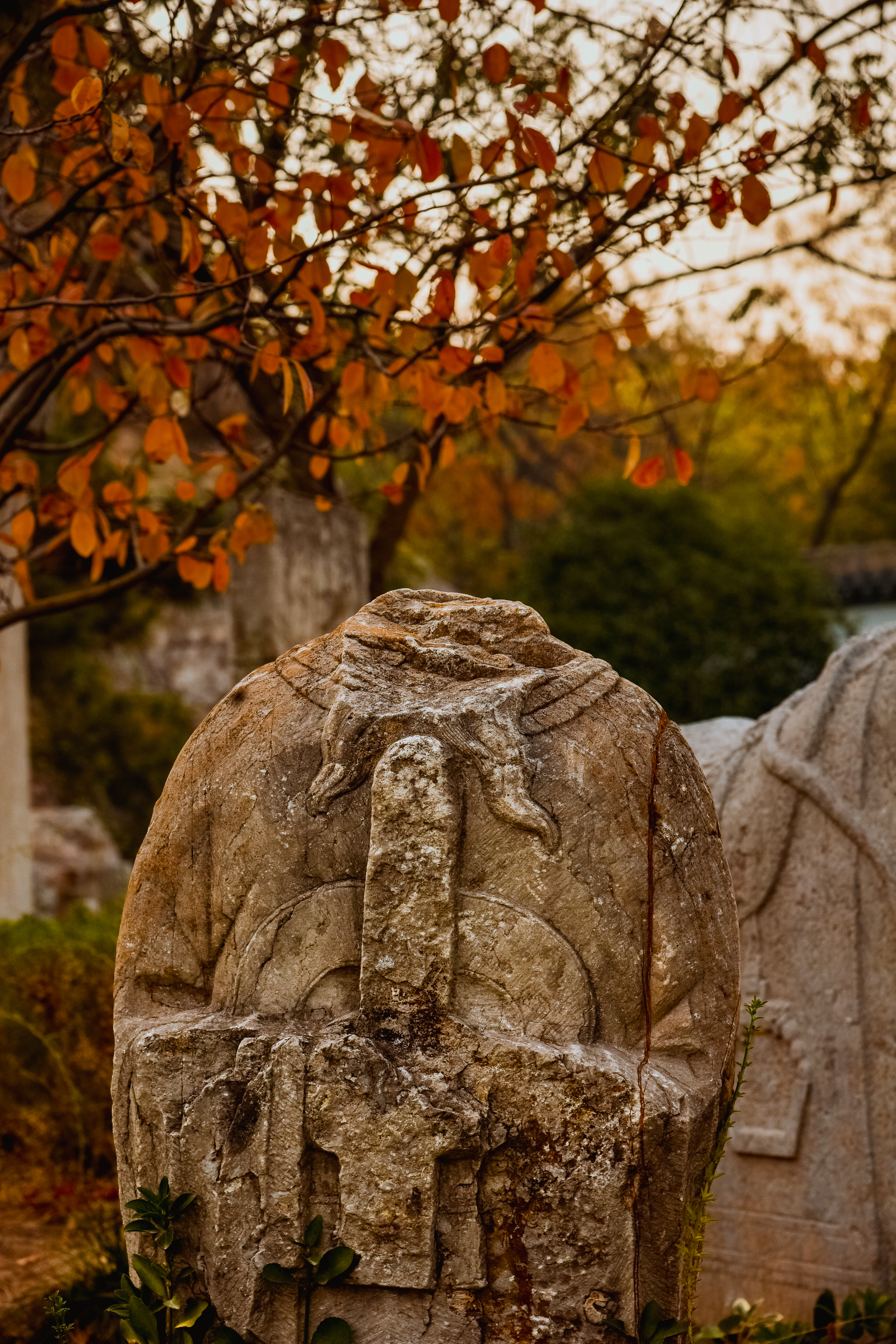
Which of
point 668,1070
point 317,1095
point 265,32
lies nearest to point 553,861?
point 668,1070

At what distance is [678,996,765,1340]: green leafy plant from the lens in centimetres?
242

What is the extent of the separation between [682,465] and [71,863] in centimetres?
707

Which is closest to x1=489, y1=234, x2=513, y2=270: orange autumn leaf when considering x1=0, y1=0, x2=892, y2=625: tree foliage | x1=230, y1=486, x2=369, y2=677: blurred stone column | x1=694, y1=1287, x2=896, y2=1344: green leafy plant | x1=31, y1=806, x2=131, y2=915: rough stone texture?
x1=0, y1=0, x2=892, y2=625: tree foliage

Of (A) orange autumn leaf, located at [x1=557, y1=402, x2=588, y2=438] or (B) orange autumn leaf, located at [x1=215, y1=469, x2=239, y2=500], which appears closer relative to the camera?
(A) orange autumn leaf, located at [x1=557, y1=402, x2=588, y2=438]

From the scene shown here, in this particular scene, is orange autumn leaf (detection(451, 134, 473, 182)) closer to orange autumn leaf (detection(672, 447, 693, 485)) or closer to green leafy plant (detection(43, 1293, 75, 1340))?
orange autumn leaf (detection(672, 447, 693, 485))

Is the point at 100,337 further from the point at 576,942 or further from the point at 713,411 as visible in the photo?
the point at 713,411

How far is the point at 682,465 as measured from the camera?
4.25 metres

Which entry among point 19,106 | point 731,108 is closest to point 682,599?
point 731,108

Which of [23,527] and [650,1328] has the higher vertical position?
[23,527]

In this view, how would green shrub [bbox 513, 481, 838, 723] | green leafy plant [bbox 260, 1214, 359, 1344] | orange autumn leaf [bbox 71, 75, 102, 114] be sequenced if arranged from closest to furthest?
green leafy plant [bbox 260, 1214, 359, 1344], orange autumn leaf [bbox 71, 75, 102, 114], green shrub [bbox 513, 481, 838, 723]

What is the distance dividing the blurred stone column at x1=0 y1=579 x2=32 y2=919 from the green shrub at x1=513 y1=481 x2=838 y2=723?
437 centimetres

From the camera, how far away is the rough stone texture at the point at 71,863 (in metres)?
9.88

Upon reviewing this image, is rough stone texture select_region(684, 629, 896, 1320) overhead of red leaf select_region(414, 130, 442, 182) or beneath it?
beneath

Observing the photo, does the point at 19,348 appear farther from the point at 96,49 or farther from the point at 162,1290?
the point at 162,1290
